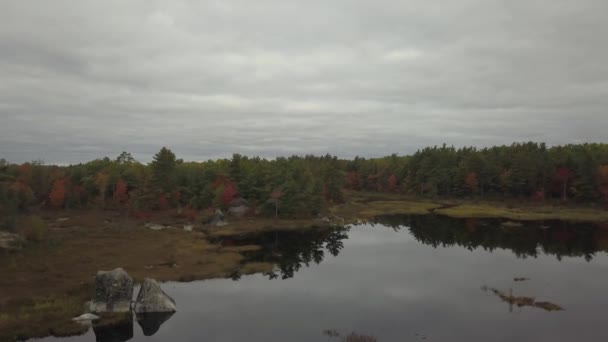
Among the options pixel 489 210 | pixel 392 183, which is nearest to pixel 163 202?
pixel 489 210

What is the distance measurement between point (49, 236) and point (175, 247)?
24145 mm

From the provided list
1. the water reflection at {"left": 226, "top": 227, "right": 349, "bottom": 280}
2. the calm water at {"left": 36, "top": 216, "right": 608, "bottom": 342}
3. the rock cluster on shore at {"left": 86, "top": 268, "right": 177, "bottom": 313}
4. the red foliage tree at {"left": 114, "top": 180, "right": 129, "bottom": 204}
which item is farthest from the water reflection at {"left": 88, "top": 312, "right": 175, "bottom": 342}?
the red foliage tree at {"left": 114, "top": 180, "right": 129, "bottom": 204}

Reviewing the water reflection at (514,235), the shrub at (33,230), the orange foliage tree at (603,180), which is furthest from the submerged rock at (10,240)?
the orange foliage tree at (603,180)

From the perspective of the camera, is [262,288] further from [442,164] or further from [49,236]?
[442,164]

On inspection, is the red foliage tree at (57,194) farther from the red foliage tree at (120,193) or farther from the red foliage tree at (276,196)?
the red foliage tree at (276,196)

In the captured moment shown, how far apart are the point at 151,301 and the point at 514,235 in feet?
226

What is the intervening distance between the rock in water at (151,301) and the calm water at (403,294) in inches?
62.5

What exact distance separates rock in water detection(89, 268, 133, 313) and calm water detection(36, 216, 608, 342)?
133 inches

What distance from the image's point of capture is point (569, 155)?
134000mm

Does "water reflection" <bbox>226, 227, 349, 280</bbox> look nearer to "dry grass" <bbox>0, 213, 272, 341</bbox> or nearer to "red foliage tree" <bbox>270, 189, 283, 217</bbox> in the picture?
"dry grass" <bbox>0, 213, 272, 341</bbox>

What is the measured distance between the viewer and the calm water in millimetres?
33219

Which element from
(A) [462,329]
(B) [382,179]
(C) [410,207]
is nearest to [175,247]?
(A) [462,329]

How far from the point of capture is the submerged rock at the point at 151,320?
33.9 metres

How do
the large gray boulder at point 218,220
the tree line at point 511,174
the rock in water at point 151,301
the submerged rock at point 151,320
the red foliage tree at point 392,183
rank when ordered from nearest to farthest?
the submerged rock at point 151,320, the rock in water at point 151,301, the large gray boulder at point 218,220, the tree line at point 511,174, the red foliage tree at point 392,183
